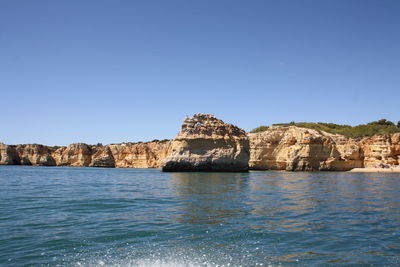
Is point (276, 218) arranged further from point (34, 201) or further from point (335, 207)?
point (34, 201)

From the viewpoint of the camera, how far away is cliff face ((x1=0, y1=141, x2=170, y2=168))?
101312mm

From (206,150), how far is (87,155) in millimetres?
70279

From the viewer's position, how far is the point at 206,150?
51219 mm

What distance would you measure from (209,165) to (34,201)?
35678mm

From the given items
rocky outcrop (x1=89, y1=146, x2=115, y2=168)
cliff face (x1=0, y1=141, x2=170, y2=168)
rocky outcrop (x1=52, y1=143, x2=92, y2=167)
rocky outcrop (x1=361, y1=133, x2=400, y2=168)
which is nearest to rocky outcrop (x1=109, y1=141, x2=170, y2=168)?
cliff face (x1=0, y1=141, x2=170, y2=168)

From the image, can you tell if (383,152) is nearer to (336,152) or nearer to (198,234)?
(336,152)

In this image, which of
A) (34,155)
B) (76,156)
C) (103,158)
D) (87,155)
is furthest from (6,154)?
(103,158)

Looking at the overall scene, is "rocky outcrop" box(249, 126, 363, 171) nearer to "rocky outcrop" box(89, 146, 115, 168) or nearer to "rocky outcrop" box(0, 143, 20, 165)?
"rocky outcrop" box(89, 146, 115, 168)

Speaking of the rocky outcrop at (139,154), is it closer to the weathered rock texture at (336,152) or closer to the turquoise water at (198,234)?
the weathered rock texture at (336,152)

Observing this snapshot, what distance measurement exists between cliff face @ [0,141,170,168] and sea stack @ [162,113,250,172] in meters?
48.0

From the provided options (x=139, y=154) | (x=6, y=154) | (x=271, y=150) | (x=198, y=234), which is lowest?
(x=198, y=234)

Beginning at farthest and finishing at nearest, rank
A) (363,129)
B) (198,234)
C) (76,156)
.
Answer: (76,156) → (363,129) → (198,234)

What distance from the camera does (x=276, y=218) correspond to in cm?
1208

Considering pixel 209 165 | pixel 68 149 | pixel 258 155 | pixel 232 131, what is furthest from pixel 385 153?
pixel 68 149
